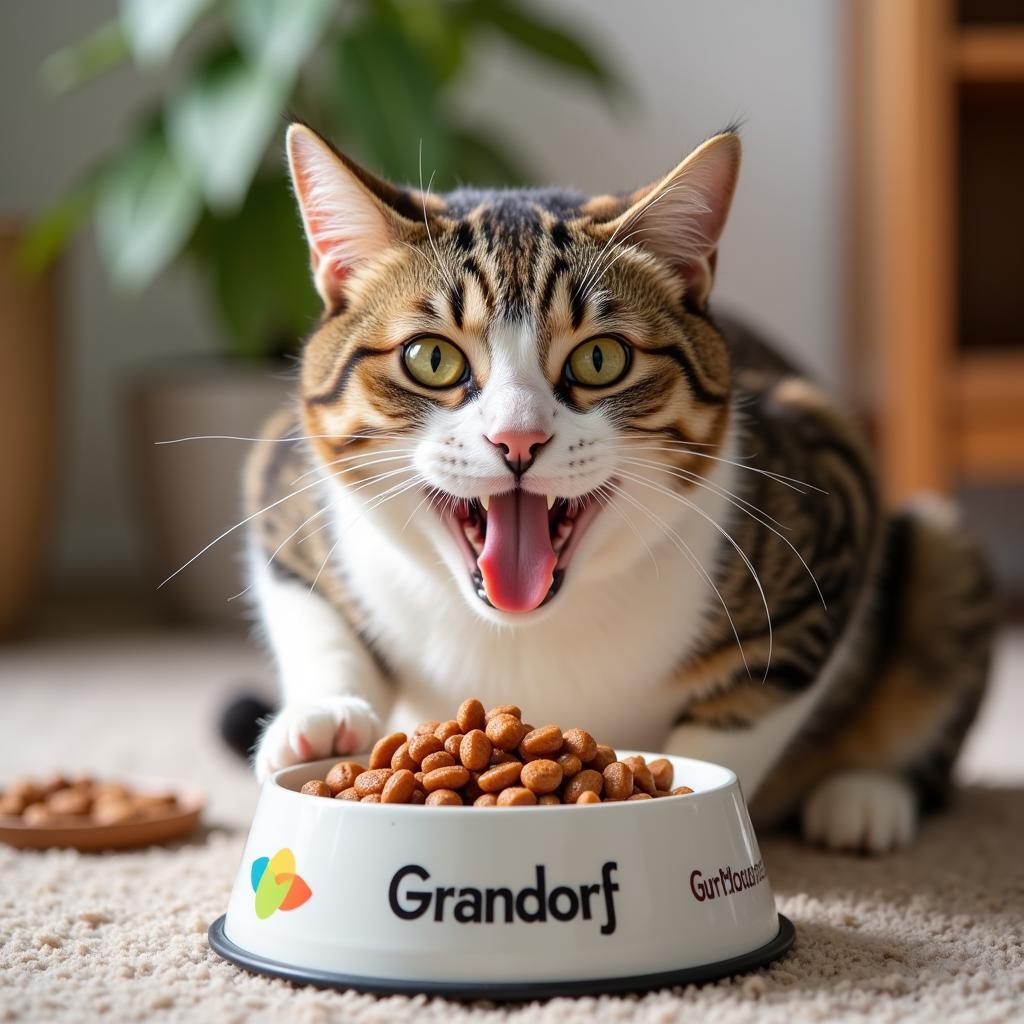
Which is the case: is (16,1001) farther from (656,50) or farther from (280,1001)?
(656,50)

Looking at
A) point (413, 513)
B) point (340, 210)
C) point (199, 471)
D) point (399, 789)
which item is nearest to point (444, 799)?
point (399, 789)

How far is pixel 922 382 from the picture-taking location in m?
2.61

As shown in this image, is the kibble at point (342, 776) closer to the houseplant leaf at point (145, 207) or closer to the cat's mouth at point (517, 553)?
the cat's mouth at point (517, 553)

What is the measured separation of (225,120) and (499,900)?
1939mm

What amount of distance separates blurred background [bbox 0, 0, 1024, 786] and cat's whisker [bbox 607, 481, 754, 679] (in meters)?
1.09

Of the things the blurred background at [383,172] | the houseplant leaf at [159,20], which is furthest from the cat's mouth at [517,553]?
the houseplant leaf at [159,20]

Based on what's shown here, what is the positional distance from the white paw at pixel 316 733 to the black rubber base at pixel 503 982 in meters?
0.18

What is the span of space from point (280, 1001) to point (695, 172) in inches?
27.1

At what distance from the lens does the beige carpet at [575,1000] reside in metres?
0.85

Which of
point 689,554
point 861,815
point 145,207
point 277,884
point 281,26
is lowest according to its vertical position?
point 861,815

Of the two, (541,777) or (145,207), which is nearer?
(541,777)

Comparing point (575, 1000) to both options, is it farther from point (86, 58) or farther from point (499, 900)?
point (86, 58)

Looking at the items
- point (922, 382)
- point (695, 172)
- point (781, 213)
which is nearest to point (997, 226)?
point (781, 213)

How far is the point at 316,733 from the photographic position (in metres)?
1.07
